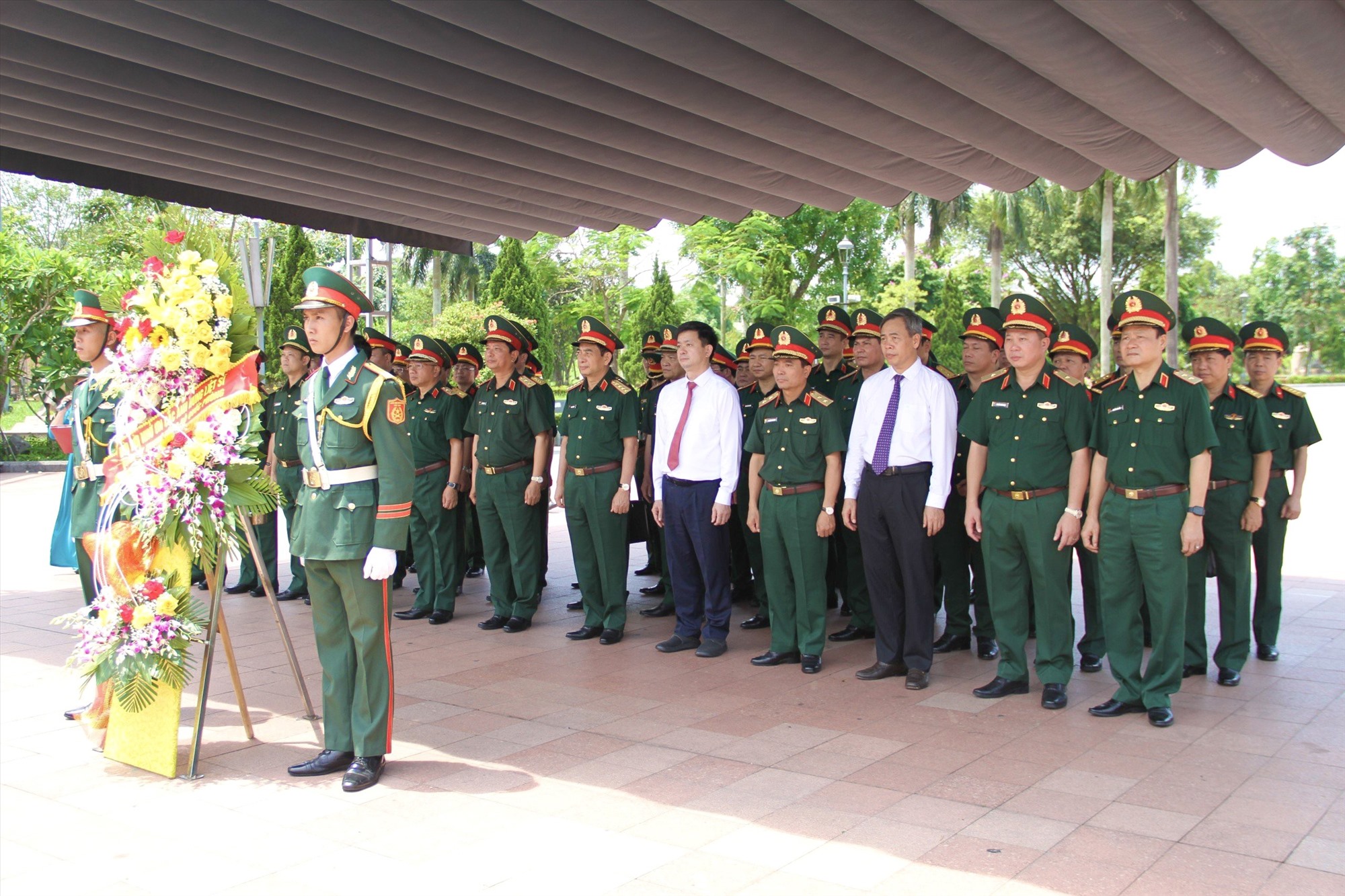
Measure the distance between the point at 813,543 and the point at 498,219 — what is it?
4092 millimetres

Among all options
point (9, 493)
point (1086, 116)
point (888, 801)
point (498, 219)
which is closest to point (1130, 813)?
point (888, 801)

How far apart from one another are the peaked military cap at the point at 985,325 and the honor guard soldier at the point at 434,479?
3599mm

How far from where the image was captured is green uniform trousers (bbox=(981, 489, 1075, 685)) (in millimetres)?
5273

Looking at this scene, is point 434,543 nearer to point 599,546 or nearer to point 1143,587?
point 599,546

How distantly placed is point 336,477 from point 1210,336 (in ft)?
14.7

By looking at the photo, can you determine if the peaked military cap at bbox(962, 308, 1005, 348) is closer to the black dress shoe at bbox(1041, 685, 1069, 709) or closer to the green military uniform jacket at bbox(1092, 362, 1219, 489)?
the green military uniform jacket at bbox(1092, 362, 1219, 489)

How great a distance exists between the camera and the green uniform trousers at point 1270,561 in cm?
595

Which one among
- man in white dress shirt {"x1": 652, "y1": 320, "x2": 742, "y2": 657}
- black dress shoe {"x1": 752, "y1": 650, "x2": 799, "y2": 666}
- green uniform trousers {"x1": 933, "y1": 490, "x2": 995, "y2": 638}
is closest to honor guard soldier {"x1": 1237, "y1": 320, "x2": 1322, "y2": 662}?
green uniform trousers {"x1": 933, "y1": 490, "x2": 995, "y2": 638}

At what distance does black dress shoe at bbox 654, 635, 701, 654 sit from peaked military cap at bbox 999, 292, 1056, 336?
2.69 meters

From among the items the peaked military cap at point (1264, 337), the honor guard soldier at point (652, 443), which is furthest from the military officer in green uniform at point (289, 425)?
the peaked military cap at point (1264, 337)

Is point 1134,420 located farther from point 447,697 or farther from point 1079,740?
point 447,697

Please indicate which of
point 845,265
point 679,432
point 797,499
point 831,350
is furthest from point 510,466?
point 845,265

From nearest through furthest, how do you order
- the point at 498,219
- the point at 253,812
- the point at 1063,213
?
the point at 253,812, the point at 498,219, the point at 1063,213

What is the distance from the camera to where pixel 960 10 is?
4207 mm
